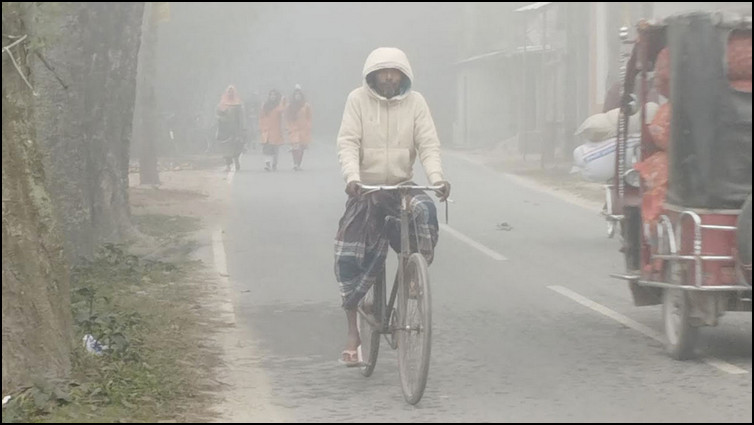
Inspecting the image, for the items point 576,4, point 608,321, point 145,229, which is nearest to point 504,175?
point 576,4

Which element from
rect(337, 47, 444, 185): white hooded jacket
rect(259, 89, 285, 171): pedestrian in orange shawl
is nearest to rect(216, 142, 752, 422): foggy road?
rect(337, 47, 444, 185): white hooded jacket

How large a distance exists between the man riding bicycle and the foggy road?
729 millimetres

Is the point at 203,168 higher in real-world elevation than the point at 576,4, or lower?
lower

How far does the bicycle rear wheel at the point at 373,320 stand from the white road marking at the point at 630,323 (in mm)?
1967

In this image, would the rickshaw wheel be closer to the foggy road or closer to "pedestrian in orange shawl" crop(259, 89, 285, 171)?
the foggy road

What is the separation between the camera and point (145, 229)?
17.6 metres

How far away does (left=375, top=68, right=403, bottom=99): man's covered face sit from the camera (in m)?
8.02

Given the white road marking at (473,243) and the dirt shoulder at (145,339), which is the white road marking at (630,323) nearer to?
the white road marking at (473,243)

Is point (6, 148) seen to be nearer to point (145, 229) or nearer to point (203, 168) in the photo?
point (145, 229)

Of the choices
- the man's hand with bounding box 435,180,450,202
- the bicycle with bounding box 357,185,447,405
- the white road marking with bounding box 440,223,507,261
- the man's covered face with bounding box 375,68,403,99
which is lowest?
the white road marking with bounding box 440,223,507,261

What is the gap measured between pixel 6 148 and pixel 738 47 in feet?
13.2

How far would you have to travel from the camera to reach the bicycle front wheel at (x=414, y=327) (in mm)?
7160

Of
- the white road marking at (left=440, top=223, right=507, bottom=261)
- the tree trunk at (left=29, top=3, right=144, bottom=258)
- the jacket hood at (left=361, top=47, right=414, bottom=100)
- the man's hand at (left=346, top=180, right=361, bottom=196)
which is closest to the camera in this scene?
the man's hand at (left=346, top=180, right=361, bottom=196)

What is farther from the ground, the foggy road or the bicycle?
the bicycle
